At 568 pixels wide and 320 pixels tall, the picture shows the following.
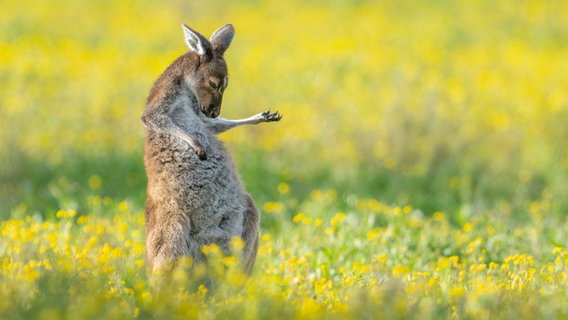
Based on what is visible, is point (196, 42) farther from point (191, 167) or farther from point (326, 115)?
point (326, 115)

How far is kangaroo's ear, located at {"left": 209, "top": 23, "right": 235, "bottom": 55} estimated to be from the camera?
5.46m

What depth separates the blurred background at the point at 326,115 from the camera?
1061 centimetres

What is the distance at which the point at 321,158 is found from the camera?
37.8ft

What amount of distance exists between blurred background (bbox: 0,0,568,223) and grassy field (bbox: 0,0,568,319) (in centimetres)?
4

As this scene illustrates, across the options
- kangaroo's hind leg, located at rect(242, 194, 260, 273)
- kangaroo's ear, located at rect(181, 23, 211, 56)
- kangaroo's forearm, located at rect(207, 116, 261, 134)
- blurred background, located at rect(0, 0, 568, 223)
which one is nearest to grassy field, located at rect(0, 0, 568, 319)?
blurred background, located at rect(0, 0, 568, 223)

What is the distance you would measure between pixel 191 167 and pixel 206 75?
525 mm

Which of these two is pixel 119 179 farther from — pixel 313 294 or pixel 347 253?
pixel 313 294

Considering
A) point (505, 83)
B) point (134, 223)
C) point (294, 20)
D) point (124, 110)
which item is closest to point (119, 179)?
point (124, 110)

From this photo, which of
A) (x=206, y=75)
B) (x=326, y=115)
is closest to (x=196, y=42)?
(x=206, y=75)

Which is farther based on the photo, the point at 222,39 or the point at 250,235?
the point at 222,39

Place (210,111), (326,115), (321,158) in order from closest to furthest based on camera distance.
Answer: (210,111) → (321,158) → (326,115)

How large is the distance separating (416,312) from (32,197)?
20.7 ft

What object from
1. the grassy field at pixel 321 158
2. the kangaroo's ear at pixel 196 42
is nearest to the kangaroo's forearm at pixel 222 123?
the kangaroo's ear at pixel 196 42

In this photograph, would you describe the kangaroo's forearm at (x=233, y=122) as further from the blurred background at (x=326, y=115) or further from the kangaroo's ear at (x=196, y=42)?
the blurred background at (x=326, y=115)
